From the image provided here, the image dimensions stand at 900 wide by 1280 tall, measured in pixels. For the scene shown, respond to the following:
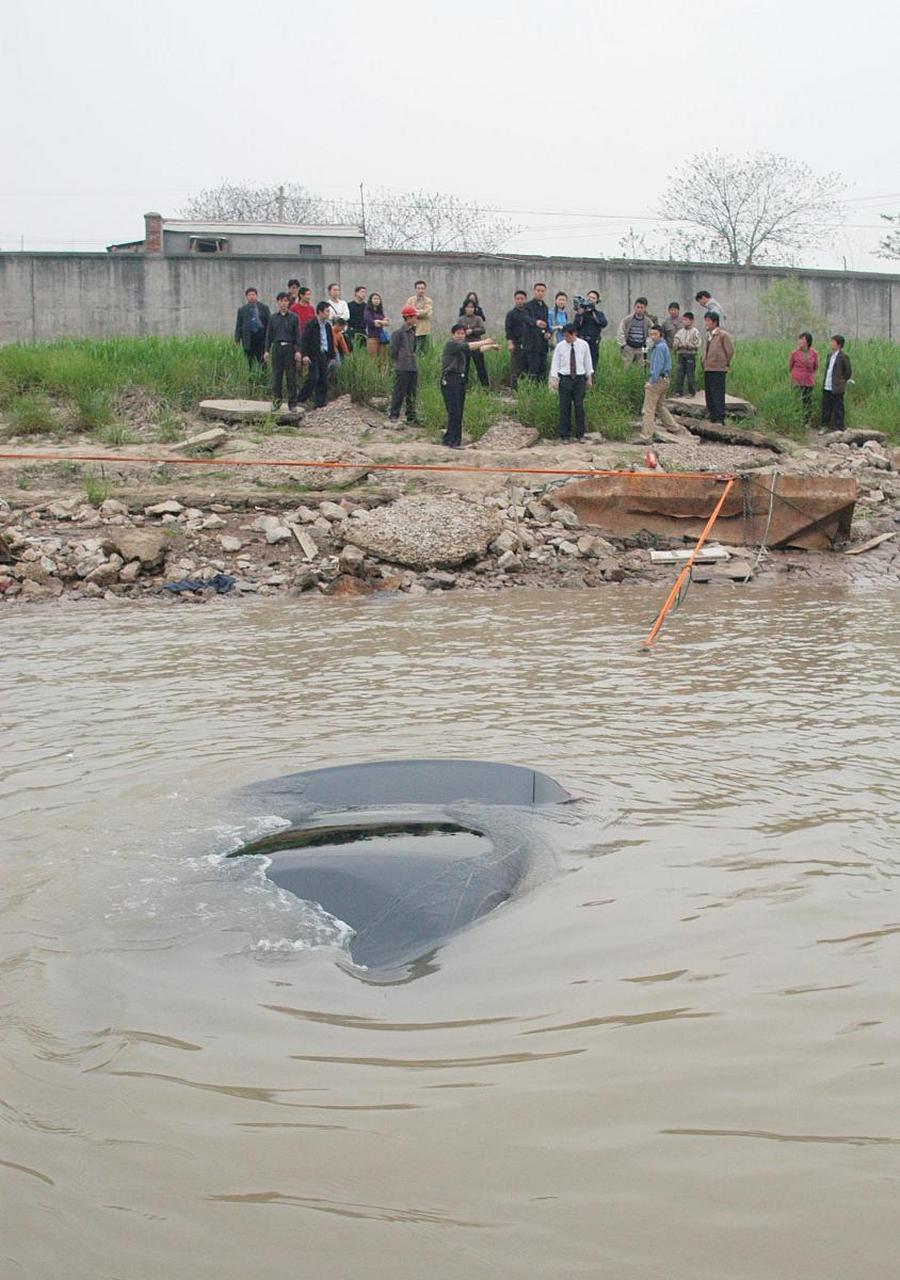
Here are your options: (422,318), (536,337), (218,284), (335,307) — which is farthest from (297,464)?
(218,284)

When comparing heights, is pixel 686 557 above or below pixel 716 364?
below

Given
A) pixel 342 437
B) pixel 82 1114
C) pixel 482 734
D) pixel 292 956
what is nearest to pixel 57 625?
pixel 482 734

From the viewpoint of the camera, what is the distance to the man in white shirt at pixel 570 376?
53.4 feet

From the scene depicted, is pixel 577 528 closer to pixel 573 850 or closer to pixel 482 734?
pixel 482 734

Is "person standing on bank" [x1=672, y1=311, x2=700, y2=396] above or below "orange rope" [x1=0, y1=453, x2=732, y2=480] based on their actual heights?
above

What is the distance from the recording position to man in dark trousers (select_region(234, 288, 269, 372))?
1806 centimetres

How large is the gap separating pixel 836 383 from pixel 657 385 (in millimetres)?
3015

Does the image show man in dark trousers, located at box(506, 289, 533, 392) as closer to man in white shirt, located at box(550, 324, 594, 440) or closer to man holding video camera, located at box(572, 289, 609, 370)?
man holding video camera, located at box(572, 289, 609, 370)

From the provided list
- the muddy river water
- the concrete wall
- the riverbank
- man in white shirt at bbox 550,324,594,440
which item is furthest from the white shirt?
the muddy river water

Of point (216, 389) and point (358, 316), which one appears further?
point (358, 316)

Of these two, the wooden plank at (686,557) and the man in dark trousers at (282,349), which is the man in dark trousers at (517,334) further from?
the wooden plank at (686,557)

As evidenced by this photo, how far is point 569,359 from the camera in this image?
53.7 feet

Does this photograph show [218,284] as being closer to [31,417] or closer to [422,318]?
[422,318]

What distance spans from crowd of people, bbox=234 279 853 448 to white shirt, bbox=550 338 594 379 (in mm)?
13
